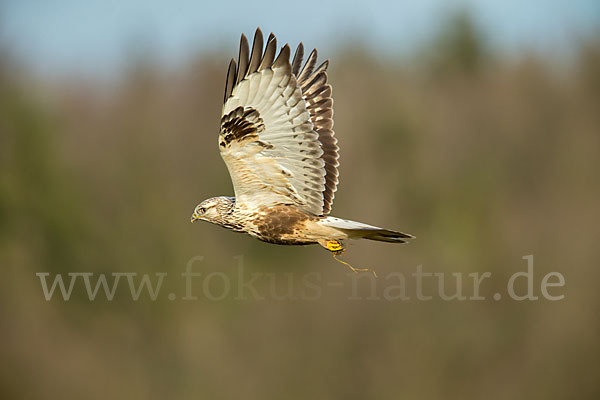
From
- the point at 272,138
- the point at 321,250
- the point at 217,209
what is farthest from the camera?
the point at 321,250

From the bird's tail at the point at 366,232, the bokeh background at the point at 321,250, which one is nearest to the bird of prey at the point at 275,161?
the bird's tail at the point at 366,232

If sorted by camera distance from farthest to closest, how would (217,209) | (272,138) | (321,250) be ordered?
1. (321,250)
2. (217,209)
3. (272,138)

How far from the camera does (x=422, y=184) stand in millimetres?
27938

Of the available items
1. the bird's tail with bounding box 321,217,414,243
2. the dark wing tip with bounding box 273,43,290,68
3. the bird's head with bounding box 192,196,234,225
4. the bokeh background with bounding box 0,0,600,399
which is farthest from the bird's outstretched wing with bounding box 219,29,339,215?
the bokeh background with bounding box 0,0,600,399

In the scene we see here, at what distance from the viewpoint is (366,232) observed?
7156 millimetres

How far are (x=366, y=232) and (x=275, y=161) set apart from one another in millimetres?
1043

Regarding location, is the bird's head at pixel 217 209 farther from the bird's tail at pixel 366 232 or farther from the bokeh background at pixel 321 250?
the bokeh background at pixel 321 250

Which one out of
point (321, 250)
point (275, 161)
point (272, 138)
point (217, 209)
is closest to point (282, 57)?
point (272, 138)

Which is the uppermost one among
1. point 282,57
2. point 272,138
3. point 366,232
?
point 282,57

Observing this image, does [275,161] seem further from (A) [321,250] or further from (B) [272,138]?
(A) [321,250]

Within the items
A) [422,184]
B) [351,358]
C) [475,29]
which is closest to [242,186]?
[351,358]

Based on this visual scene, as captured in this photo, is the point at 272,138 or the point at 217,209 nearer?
the point at 272,138

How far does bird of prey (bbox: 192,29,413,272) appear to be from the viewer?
7.00 m

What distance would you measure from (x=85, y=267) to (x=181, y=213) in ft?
11.8
